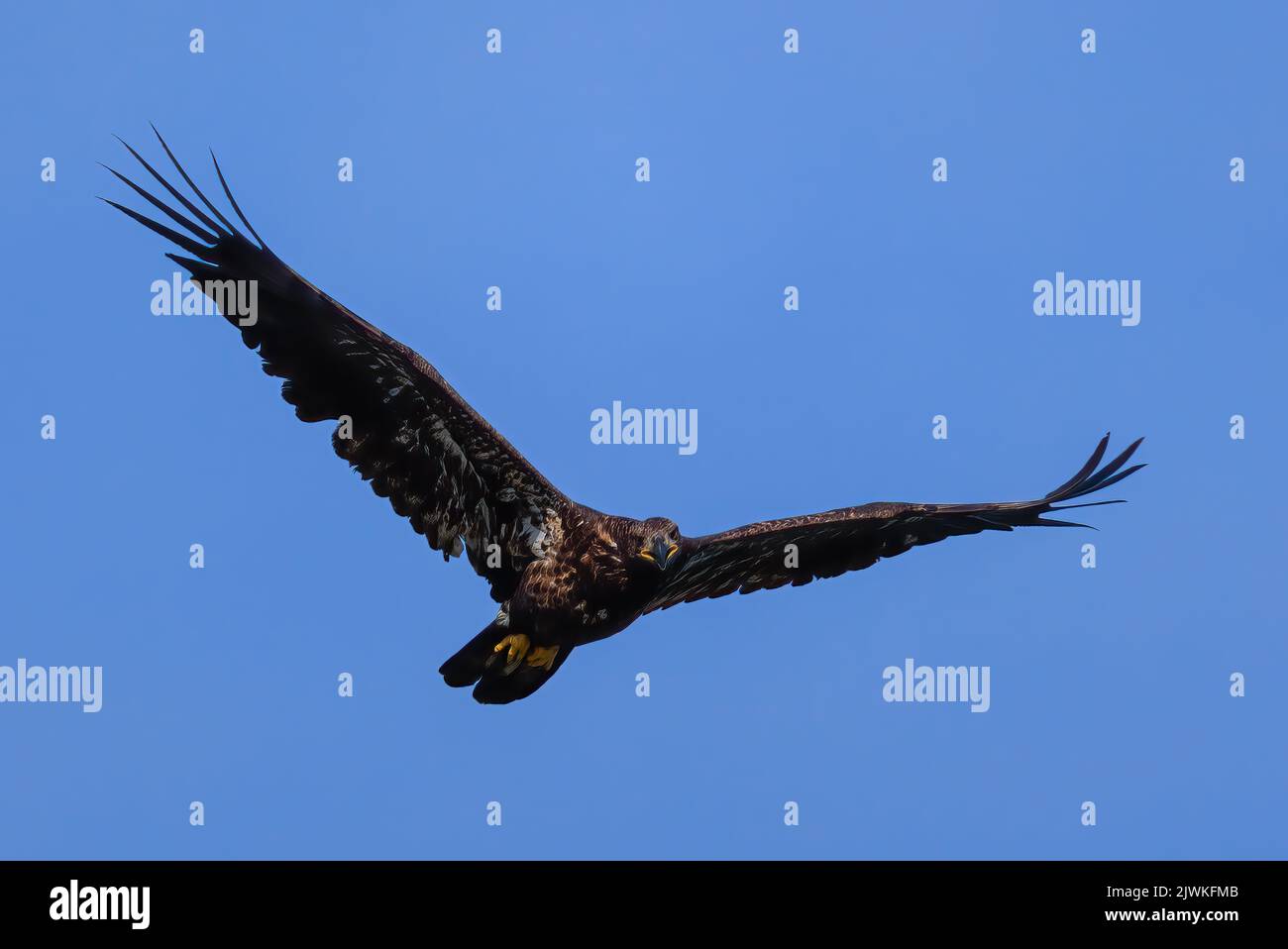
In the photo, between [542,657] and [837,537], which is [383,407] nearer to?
[542,657]

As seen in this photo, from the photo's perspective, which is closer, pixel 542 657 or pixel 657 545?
pixel 657 545

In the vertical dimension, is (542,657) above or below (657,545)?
below

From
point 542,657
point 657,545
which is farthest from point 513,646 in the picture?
point 657,545

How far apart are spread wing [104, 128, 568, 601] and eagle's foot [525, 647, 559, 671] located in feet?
2.13

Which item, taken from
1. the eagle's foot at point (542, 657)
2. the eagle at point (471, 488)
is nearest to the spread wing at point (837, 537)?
the eagle at point (471, 488)

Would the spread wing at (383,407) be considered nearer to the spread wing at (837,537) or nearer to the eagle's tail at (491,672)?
the eagle's tail at (491,672)

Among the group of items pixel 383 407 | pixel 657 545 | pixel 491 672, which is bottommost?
pixel 491 672

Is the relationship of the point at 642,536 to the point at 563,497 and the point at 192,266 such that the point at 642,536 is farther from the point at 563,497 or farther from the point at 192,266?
the point at 192,266

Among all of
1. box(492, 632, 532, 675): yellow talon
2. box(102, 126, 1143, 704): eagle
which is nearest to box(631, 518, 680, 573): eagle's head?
box(102, 126, 1143, 704): eagle

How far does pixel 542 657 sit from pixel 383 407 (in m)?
2.64

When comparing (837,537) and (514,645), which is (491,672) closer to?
(514,645)

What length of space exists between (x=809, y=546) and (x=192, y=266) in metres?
6.59

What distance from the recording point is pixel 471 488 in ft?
54.4
